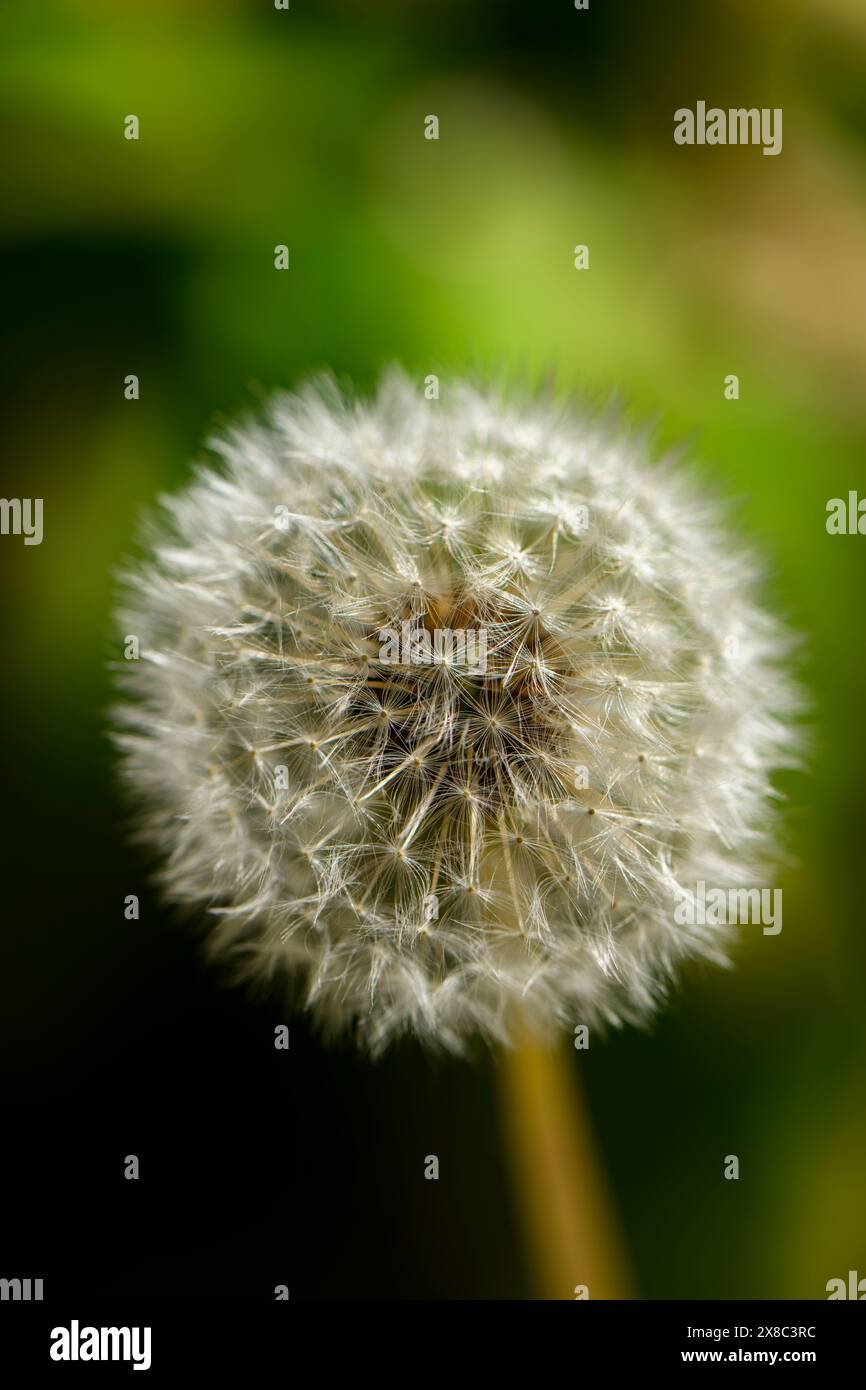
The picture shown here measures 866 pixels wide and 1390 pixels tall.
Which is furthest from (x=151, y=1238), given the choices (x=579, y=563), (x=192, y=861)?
(x=579, y=563)

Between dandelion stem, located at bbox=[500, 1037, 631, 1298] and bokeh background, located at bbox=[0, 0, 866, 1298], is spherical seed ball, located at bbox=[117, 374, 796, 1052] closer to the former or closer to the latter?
dandelion stem, located at bbox=[500, 1037, 631, 1298]

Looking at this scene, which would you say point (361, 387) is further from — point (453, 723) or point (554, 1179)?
point (554, 1179)

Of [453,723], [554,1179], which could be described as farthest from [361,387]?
[554,1179]

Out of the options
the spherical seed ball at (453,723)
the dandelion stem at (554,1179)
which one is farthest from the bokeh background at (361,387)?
the spherical seed ball at (453,723)

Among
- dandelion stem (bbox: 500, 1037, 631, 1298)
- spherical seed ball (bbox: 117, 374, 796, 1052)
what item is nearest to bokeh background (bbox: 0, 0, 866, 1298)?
dandelion stem (bbox: 500, 1037, 631, 1298)

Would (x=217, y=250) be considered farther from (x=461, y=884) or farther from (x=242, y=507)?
(x=461, y=884)
